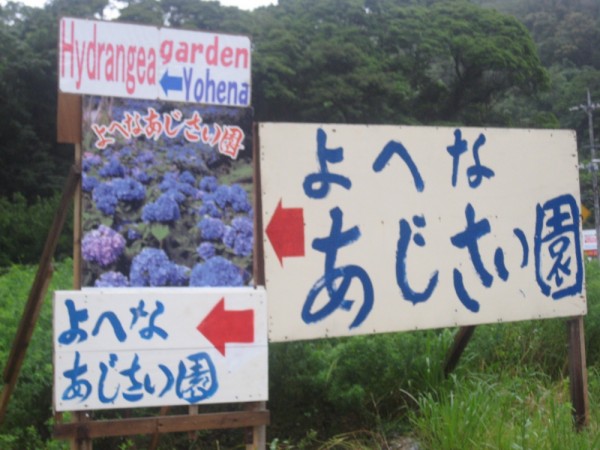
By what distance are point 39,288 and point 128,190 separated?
68 centimetres

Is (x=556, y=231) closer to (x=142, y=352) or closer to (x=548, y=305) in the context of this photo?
(x=548, y=305)

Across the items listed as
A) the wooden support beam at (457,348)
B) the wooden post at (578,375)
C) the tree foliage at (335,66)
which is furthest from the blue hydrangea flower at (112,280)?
the tree foliage at (335,66)

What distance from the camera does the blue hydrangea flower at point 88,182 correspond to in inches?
160

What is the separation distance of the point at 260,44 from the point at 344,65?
10.4 feet

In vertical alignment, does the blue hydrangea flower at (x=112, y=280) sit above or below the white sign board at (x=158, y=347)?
above

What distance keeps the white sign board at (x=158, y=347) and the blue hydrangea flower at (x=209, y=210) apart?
1.21 feet

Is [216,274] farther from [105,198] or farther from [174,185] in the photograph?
[105,198]

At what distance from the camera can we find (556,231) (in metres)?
5.44

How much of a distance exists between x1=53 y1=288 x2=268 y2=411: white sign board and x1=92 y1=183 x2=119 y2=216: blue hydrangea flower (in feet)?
1.24

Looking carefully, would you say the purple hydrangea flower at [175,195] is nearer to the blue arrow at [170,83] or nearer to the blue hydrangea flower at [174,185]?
the blue hydrangea flower at [174,185]

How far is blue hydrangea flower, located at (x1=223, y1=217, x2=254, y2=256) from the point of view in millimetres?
4328

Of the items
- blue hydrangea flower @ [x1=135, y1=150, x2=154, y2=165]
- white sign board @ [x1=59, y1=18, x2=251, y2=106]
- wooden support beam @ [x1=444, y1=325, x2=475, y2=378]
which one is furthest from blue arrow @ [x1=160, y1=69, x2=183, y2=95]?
wooden support beam @ [x1=444, y1=325, x2=475, y2=378]

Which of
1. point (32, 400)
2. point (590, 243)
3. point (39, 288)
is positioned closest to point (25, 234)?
point (32, 400)

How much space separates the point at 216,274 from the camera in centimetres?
429
